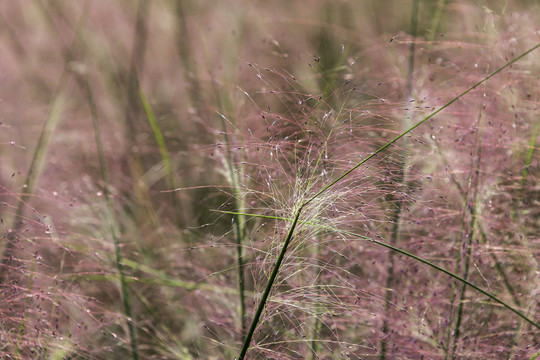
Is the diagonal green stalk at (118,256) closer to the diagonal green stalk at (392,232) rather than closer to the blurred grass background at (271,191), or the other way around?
the blurred grass background at (271,191)

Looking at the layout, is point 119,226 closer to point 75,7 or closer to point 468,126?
point 468,126

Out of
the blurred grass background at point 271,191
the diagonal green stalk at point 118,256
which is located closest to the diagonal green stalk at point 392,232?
the blurred grass background at point 271,191

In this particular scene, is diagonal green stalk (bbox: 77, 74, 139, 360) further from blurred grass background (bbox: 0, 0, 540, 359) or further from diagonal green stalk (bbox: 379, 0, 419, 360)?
diagonal green stalk (bbox: 379, 0, 419, 360)

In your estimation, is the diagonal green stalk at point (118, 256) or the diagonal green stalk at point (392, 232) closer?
the diagonal green stalk at point (392, 232)

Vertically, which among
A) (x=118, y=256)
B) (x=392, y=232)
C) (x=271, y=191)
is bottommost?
(x=118, y=256)

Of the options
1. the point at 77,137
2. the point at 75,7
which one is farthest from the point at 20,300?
the point at 75,7

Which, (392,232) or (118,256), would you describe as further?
(118,256)

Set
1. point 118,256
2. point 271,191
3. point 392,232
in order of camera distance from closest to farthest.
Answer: point 271,191
point 392,232
point 118,256

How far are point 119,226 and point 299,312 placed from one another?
0.67 meters

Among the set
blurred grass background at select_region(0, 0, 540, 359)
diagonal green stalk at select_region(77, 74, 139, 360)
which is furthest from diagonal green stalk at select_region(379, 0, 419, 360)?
diagonal green stalk at select_region(77, 74, 139, 360)

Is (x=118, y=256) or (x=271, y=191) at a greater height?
(x=271, y=191)

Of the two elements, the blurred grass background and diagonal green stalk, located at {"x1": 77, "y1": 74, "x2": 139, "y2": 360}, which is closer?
the blurred grass background

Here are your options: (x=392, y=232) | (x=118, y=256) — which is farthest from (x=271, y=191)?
(x=118, y=256)

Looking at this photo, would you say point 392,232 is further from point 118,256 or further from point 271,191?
point 118,256
